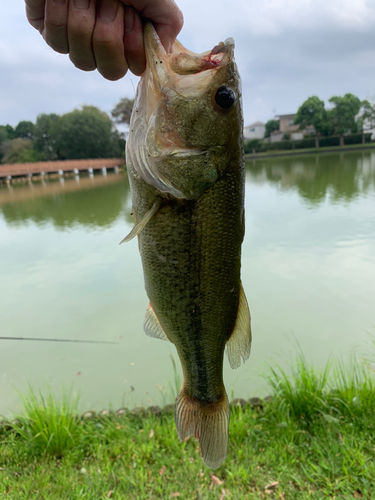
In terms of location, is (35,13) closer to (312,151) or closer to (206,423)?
(206,423)

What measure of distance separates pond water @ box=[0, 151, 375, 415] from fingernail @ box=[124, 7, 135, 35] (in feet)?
9.74

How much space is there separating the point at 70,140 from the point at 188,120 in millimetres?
46105

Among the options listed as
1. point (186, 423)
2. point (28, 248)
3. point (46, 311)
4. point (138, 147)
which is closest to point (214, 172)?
point (138, 147)

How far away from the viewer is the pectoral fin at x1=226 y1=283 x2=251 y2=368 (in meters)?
1.37

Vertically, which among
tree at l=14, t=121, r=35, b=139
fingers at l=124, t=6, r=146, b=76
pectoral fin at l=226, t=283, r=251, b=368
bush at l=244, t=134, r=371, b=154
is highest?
tree at l=14, t=121, r=35, b=139

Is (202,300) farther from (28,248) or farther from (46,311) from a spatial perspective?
(28,248)

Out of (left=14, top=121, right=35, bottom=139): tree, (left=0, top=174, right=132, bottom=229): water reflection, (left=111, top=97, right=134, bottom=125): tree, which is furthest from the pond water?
(left=14, top=121, right=35, bottom=139): tree

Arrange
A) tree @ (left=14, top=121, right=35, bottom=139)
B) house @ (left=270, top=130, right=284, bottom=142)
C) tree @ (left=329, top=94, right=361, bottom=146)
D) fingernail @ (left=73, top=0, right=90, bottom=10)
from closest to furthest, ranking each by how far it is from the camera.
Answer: fingernail @ (left=73, top=0, right=90, bottom=10) → tree @ (left=329, top=94, right=361, bottom=146) → tree @ (left=14, top=121, right=35, bottom=139) → house @ (left=270, top=130, right=284, bottom=142)

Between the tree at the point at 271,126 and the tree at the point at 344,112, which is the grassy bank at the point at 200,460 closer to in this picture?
the tree at the point at 344,112

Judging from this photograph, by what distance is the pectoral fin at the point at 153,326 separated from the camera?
1482mm

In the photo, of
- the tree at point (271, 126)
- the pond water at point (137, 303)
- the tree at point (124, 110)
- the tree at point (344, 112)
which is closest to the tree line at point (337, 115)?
the tree at point (344, 112)

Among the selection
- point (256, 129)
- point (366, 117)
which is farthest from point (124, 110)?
point (256, 129)

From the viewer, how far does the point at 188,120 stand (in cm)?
116

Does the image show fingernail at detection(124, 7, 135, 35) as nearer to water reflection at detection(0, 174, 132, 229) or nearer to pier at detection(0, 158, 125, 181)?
water reflection at detection(0, 174, 132, 229)
